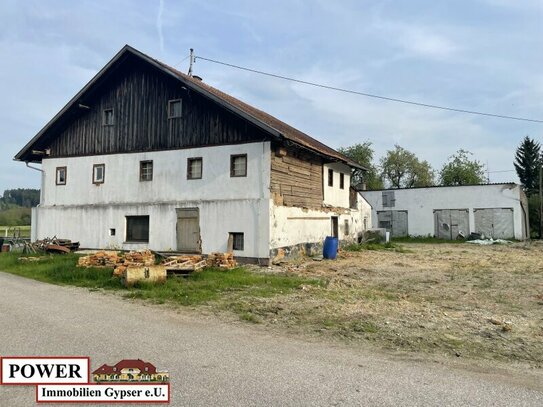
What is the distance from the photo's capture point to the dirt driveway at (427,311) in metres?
6.14

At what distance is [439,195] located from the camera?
34.0 m

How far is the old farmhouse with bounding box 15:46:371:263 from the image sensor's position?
16578 millimetres

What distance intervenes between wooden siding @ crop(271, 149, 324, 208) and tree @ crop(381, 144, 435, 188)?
146ft

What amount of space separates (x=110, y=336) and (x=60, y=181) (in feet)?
57.6

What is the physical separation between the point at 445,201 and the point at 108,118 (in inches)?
1039

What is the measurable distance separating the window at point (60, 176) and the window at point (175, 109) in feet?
23.4

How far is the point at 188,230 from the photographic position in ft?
58.0

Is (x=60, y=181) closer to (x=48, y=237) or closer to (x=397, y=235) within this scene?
(x=48, y=237)

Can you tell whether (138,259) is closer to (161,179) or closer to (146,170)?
(161,179)

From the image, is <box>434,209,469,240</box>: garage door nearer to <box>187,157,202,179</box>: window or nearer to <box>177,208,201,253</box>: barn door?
<box>187,157,202,179</box>: window

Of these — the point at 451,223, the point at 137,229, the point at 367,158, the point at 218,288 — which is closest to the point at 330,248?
the point at 218,288

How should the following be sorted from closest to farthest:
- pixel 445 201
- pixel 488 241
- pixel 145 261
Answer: pixel 145 261
pixel 488 241
pixel 445 201

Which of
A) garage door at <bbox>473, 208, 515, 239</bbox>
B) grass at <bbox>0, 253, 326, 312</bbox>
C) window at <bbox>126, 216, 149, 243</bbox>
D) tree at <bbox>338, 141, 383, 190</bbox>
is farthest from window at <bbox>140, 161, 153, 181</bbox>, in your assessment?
tree at <bbox>338, 141, 383, 190</bbox>

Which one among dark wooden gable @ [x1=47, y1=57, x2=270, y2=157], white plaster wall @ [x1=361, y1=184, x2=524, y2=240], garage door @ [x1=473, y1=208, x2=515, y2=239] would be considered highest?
dark wooden gable @ [x1=47, y1=57, x2=270, y2=157]
